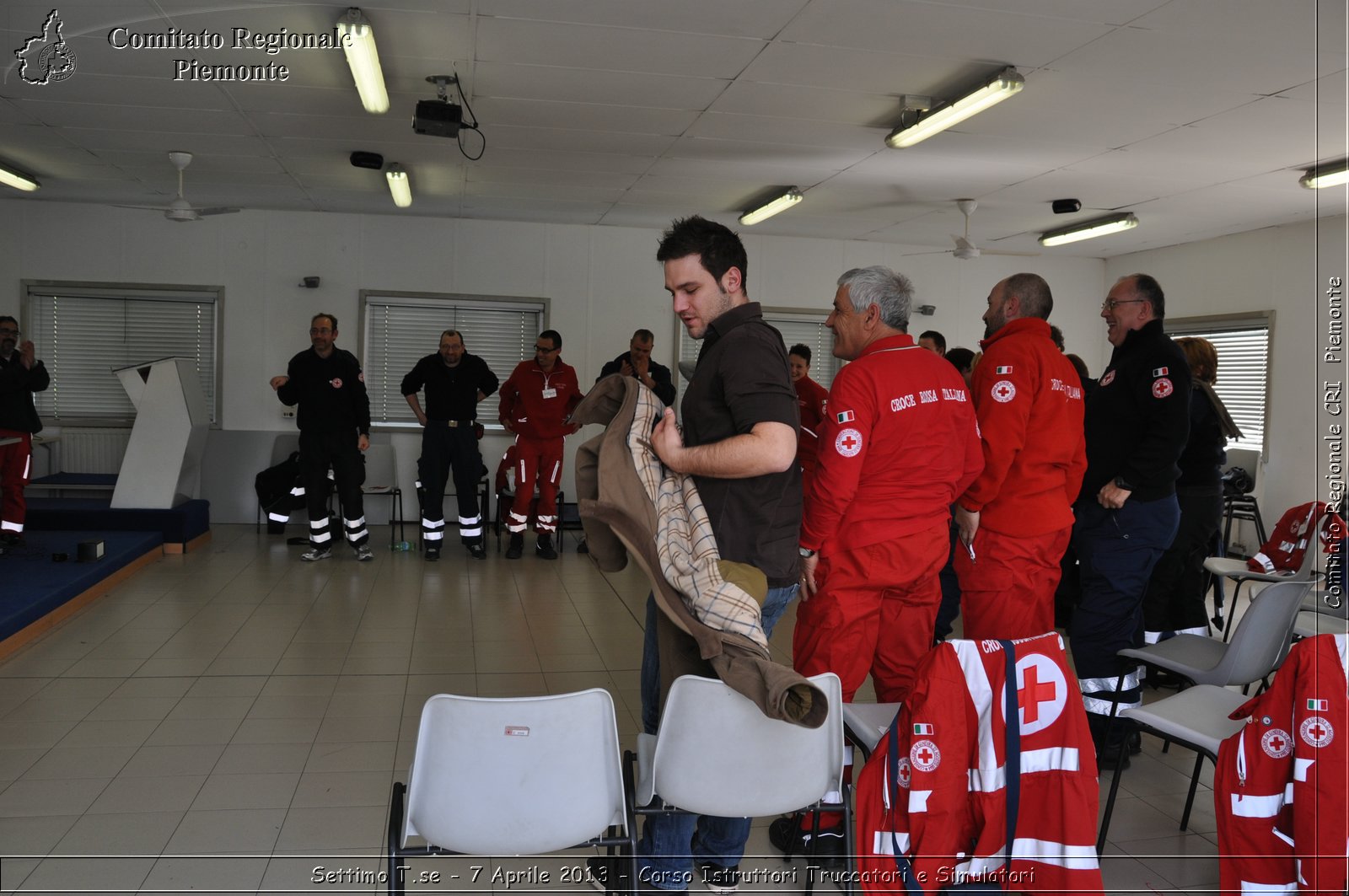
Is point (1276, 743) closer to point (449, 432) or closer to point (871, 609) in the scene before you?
point (871, 609)

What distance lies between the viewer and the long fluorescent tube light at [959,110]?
4617mm

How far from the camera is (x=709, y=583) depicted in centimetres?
213

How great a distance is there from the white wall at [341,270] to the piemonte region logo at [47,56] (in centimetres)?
377

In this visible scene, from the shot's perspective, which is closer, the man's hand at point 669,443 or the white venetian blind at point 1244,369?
the man's hand at point 669,443

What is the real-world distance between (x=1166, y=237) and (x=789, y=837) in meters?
8.48

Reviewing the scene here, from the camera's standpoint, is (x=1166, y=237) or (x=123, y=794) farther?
(x=1166, y=237)

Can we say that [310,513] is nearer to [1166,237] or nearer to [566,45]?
[566,45]

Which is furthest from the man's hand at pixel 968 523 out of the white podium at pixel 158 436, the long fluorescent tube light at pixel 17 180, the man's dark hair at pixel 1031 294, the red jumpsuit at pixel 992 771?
the long fluorescent tube light at pixel 17 180

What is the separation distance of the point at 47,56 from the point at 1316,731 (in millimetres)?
5953

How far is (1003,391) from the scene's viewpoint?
3242mm

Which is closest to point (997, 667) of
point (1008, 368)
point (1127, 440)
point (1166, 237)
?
point (1008, 368)

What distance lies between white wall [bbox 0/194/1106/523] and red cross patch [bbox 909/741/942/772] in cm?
727

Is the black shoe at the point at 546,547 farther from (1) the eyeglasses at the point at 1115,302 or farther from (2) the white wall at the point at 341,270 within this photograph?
(1) the eyeglasses at the point at 1115,302

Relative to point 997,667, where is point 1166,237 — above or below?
above
